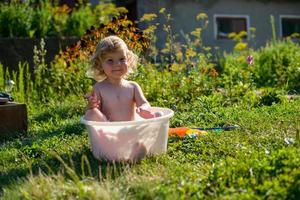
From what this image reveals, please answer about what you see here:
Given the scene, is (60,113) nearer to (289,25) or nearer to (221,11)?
(221,11)

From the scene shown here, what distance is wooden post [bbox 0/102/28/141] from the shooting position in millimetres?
5219

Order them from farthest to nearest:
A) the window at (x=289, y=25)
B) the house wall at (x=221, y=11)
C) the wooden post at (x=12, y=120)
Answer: the window at (x=289, y=25) < the house wall at (x=221, y=11) < the wooden post at (x=12, y=120)

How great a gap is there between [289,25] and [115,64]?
39.4 ft

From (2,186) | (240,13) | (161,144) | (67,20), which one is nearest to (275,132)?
(161,144)

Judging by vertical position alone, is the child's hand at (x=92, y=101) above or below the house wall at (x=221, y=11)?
below

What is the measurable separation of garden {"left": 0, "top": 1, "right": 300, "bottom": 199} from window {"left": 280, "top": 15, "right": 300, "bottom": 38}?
5.59 meters

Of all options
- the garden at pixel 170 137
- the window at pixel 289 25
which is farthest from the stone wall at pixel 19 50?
the window at pixel 289 25

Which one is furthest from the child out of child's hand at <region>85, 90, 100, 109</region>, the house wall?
the house wall

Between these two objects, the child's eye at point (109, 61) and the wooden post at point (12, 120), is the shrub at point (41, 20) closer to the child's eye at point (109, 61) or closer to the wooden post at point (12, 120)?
the wooden post at point (12, 120)

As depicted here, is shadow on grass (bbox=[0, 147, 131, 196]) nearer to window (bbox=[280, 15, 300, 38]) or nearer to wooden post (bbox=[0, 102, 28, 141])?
wooden post (bbox=[0, 102, 28, 141])

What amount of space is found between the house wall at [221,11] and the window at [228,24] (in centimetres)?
12

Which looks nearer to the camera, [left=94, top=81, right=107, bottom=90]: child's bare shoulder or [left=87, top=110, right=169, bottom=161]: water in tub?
[left=87, top=110, right=169, bottom=161]: water in tub

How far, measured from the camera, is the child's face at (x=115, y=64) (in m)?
4.14

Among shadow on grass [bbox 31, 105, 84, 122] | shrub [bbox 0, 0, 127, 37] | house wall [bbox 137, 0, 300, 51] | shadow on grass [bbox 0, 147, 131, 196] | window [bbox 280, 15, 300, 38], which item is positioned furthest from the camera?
window [bbox 280, 15, 300, 38]
